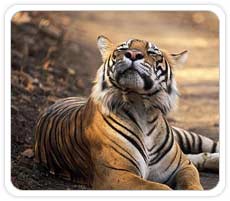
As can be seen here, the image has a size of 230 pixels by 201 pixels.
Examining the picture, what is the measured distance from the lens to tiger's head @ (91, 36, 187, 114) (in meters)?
2.86

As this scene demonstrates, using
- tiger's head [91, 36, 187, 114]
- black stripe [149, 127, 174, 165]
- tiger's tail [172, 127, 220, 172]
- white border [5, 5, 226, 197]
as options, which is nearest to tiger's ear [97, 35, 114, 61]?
tiger's head [91, 36, 187, 114]

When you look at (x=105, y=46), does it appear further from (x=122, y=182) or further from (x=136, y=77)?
(x=122, y=182)

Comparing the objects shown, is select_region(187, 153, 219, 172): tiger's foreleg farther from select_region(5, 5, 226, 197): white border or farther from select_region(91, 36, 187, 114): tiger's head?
select_region(91, 36, 187, 114): tiger's head

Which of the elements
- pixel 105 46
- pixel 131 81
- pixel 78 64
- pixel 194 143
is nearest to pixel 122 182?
pixel 131 81

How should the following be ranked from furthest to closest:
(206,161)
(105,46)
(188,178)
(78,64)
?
(78,64)
(206,161)
(105,46)
(188,178)

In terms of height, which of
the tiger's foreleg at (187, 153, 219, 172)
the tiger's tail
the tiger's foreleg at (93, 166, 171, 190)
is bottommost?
the tiger's foreleg at (93, 166, 171, 190)

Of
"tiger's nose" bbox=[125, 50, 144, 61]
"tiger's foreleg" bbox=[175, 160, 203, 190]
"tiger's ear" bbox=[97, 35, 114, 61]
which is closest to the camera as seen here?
"tiger's nose" bbox=[125, 50, 144, 61]

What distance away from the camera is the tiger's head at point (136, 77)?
2863 millimetres

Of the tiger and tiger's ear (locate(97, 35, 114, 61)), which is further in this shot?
tiger's ear (locate(97, 35, 114, 61))

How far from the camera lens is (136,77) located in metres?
2.86

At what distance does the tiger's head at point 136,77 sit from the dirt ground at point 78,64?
375 mm

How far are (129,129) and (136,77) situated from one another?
23 cm

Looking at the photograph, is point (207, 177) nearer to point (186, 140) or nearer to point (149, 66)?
point (186, 140)
